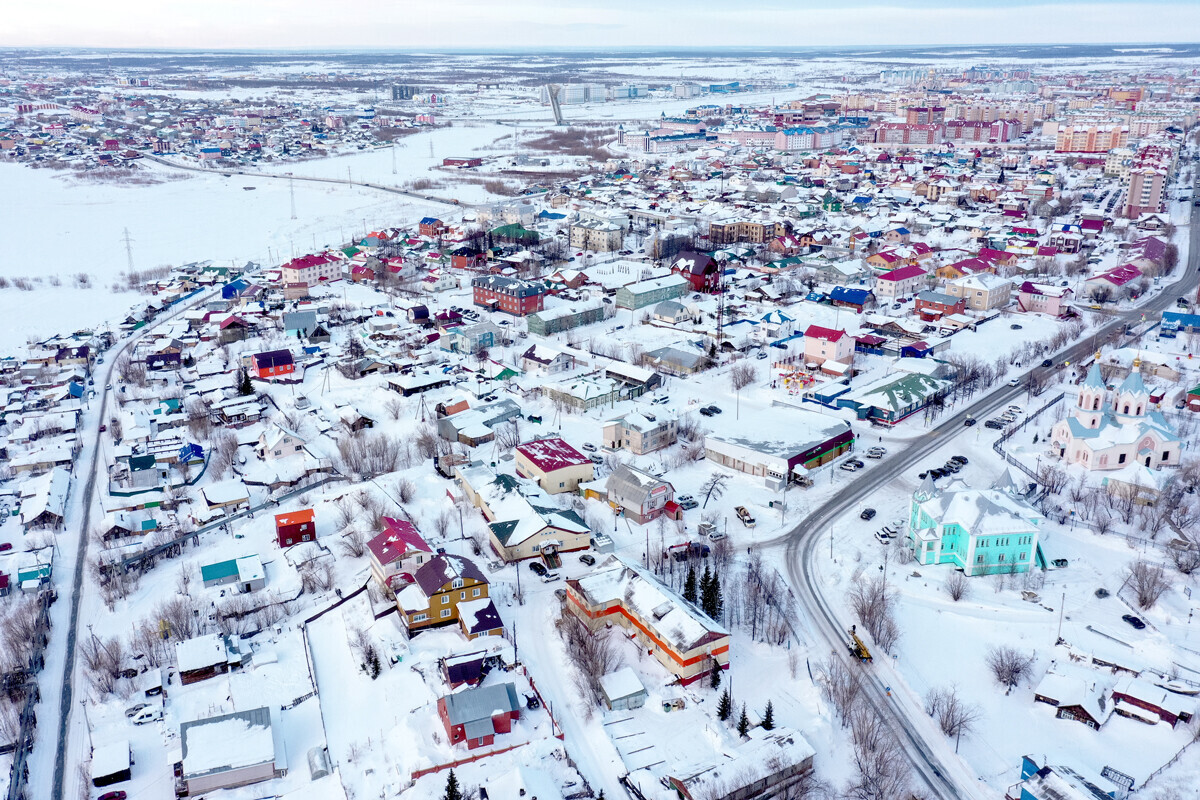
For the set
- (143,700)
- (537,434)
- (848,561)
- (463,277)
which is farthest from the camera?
(463,277)

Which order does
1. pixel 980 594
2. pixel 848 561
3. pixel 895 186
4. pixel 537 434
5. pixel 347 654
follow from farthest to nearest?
pixel 895 186 < pixel 537 434 < pixel 848 561 < pixel 980 594 < pixel 347 654

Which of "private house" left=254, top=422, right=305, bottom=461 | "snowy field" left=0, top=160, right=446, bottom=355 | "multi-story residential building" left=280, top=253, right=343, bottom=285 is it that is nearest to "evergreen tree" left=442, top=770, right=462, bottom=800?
"private house" left=254, top=422, right=305, bottom=461

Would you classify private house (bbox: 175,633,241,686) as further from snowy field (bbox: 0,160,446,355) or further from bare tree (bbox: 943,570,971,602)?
snowy field (bbox: 0,160,446,355)

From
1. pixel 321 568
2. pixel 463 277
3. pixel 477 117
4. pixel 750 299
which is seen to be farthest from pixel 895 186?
pixel 477 117

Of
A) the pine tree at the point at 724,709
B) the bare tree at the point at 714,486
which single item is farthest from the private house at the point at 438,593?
the bare tree at the point at 714,486

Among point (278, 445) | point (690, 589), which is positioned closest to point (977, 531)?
point (690, 589)

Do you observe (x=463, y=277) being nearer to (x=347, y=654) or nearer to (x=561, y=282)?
(x=561, y=282)

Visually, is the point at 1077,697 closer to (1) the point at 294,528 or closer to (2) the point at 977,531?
(2) the point at 977,531
